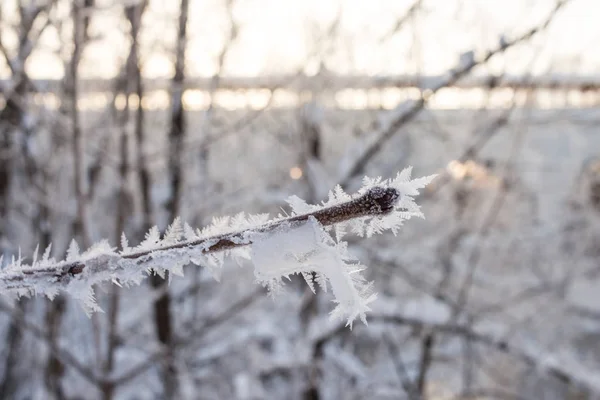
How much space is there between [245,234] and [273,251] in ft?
0.14

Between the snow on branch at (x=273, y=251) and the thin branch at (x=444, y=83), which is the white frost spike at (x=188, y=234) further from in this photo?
the thin branch at (x=444, y=83)

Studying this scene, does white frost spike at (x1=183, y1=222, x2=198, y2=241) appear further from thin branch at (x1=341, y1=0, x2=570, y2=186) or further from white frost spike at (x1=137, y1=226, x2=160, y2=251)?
thin branch at (x1=341, y1=0, x2=570, y2=186)

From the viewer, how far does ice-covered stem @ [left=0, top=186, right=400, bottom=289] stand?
38 centimetres

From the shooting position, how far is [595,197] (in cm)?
631

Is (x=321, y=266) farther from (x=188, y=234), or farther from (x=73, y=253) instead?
(x=73, y=253)

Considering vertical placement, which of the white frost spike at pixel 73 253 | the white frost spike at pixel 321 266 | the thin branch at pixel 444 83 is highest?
the thin branch at pixel 444 83

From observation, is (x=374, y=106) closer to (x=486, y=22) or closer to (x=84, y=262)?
(x=486, y=22)

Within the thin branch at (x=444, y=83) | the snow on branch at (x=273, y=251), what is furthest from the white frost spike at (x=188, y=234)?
the thin branch at (x=444, y=83)

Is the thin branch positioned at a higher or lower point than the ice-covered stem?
higher

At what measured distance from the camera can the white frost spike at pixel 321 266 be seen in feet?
1.48

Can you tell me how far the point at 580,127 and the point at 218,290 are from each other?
15.9 feet

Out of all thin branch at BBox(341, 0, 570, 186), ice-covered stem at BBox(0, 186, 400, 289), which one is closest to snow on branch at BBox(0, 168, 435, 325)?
ice-covered stem at BBox(0, 186, 400, 289)

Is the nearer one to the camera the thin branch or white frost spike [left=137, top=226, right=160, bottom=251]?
white frost spike [left=137, top=226, right=160, bottom=251]

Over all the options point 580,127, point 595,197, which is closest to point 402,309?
point 595,197
